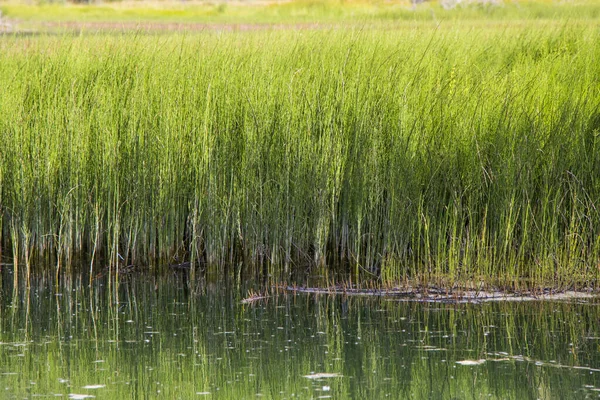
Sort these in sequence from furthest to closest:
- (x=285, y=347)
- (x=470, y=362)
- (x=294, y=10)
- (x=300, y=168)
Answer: (x=294, y=10), (x=300, y=168), (x=285, y=347), (x=470, y=362)

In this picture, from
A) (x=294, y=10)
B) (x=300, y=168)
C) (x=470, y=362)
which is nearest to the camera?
(x=470, y=362)

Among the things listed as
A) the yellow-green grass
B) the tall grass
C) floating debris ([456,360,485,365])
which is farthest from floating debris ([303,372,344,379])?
the yellow-green grass

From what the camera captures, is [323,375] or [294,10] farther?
[294,10]

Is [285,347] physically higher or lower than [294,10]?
lower

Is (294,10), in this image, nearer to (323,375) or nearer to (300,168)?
(300,168)

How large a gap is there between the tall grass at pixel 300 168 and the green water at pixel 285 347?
0.57m

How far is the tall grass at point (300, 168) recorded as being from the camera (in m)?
5.54

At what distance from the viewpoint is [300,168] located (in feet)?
19.0

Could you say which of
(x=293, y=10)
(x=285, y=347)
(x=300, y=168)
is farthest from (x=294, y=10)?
(x=285, y=347)

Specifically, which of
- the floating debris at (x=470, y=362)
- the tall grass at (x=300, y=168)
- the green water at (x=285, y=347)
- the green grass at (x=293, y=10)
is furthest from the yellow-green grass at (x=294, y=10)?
the floating debris at (x=470, y=362)

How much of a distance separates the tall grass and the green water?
0.57m

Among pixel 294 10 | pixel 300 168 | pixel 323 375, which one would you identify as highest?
pixel 294 10

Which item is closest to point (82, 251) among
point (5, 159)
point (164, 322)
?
point (5, 159)

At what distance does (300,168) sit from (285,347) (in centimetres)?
177
